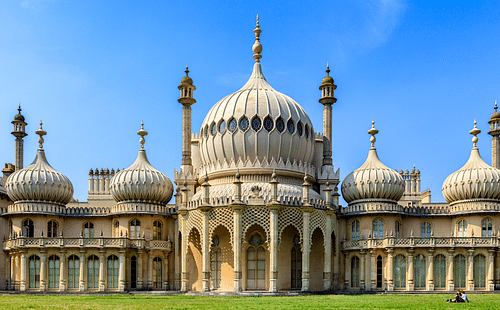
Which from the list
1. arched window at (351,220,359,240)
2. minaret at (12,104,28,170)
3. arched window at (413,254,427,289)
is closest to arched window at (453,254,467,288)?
arched window at (413,254,427,289)

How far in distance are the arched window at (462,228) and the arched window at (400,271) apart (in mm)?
6190

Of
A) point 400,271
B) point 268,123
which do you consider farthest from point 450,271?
point 268,123

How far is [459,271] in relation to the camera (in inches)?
2115

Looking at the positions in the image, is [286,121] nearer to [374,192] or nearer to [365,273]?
[374,192]

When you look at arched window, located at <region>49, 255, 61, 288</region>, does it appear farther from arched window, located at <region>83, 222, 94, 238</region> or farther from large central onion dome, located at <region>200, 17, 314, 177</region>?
large central onion dome, located at <region>200, 17, 314, 177</region>

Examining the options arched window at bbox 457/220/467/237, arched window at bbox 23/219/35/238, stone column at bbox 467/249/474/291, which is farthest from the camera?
arched window at bbox 23/219/35/238

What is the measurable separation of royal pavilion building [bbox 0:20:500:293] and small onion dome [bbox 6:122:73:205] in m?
0.10

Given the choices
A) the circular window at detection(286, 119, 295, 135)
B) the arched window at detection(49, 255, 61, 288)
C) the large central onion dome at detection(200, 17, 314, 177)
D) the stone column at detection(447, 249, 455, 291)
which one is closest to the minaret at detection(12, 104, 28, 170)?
the arched window at detection(49, 255, 61, 288)

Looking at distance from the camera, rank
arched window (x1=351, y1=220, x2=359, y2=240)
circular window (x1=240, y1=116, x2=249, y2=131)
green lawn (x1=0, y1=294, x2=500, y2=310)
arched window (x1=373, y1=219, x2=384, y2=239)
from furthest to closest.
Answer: arched window (x1=351, y1=220, x2=359, y2=240) → arched window (x1=373, y1=219, x2=384, y2=239) → circular window (x1=240, y1=116, x2=249, y2=131) → green lawn (x1=0, y1=294, x2=500, y2=310)

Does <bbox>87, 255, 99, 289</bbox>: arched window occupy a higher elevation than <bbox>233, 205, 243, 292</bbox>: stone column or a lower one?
lower

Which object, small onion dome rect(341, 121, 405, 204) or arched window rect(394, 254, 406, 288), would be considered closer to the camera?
arched window rect(394, 254, 406, 288)

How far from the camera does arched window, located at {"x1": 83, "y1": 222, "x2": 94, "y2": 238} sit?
197 feet

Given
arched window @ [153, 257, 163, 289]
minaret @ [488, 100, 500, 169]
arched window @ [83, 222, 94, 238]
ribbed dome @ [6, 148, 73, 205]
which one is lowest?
arched window @ [153, 257, 163, 289]

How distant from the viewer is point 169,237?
58938 millimetres
